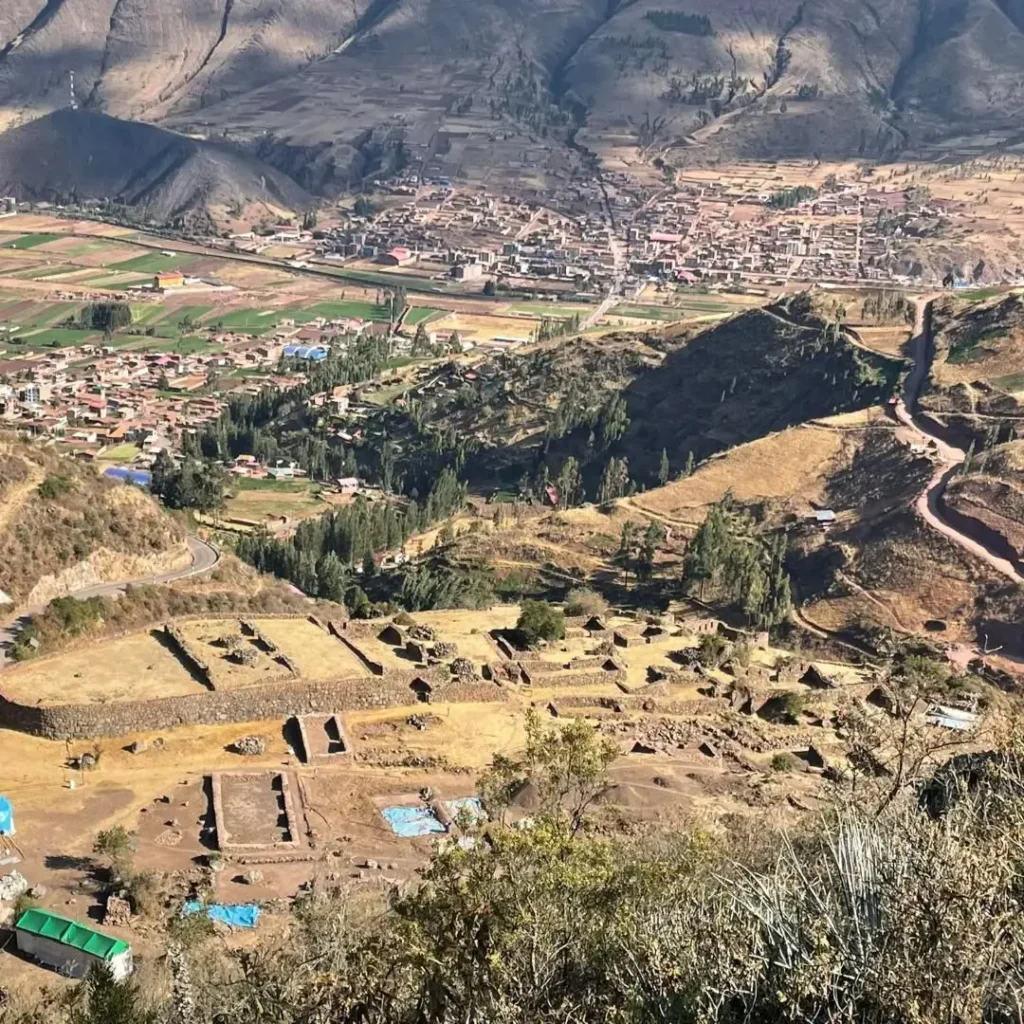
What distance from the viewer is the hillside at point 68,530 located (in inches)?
1741

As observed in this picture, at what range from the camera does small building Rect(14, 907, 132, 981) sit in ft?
75.1

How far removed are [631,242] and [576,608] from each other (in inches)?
5472

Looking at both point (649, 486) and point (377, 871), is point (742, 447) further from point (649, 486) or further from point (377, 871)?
point (377, 871)

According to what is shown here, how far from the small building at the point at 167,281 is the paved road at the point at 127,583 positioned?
109311 millimetres

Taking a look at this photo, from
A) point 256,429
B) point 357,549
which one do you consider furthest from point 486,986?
point 256,429

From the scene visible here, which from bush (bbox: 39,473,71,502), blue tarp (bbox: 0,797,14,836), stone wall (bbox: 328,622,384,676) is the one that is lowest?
stone wall (bbox: 328,622,384,676)

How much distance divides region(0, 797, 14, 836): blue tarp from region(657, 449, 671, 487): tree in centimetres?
5871

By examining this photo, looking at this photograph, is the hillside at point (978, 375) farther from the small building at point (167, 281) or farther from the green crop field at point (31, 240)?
the green crop field at point (31, 240)

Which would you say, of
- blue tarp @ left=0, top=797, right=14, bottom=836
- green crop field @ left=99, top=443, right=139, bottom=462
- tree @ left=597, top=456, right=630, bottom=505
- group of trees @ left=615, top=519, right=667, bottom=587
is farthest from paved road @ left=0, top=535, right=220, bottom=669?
green crop field @ left=99, top=443, right=139, bottom=462

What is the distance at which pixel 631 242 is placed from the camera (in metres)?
183

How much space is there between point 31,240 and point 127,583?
149 meters

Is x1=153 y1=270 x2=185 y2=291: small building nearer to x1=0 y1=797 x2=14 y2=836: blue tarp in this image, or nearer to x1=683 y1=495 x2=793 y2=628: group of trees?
x1=683 y1=495 x2=793 y2=628: group of trees

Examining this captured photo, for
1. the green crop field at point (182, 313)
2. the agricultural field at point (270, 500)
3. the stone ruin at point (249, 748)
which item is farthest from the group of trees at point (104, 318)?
the stone ruin at point (249, 748)

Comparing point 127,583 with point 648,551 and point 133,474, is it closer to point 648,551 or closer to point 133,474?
point 648,551
